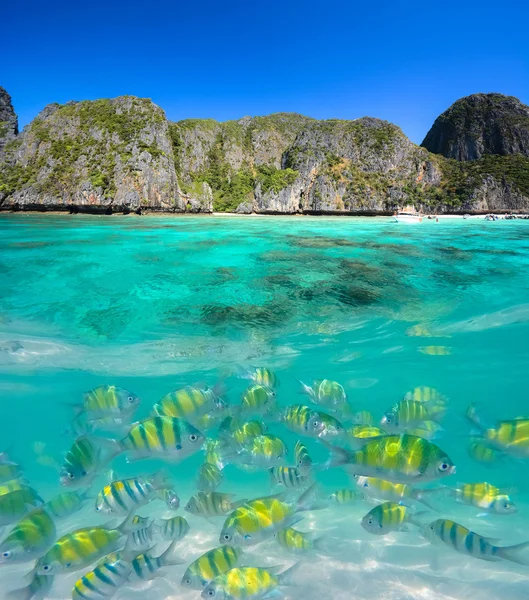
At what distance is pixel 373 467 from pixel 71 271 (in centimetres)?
1060

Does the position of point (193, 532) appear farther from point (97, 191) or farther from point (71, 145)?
point (71, 145)

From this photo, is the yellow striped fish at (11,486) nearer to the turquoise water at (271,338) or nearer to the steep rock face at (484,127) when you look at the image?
the turquoise water at (271,338)

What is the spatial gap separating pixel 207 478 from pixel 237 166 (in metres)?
139

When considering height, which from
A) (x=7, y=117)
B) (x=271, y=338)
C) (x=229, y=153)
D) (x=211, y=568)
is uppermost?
(x=7, y=117)

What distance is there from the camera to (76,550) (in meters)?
2.78

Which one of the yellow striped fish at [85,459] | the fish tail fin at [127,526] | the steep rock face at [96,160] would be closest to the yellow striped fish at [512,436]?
the fish tail fin at [127,526]

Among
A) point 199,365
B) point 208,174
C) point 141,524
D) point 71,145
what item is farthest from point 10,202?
point 141,524

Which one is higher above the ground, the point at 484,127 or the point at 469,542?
the point at 484,127

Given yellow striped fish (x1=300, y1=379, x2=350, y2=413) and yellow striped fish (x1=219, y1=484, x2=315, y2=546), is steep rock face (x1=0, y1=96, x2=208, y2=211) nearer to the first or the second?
yellow striped fish (x1=300, y1=379, x2=350, y2=413)

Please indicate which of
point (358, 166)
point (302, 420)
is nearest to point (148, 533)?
point (302, 420)

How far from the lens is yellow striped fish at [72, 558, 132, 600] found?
8.63 feet

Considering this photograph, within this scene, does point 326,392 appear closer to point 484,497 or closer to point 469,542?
point 484,497

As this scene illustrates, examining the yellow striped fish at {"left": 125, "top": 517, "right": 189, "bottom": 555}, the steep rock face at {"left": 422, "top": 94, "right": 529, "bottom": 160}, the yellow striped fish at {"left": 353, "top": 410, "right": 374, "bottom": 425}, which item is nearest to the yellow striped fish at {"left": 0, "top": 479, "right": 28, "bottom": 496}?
the yellow striped fish at {"left": 125, "top": 517, "right": 189, "bottom": 555}

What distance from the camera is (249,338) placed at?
320 inches
